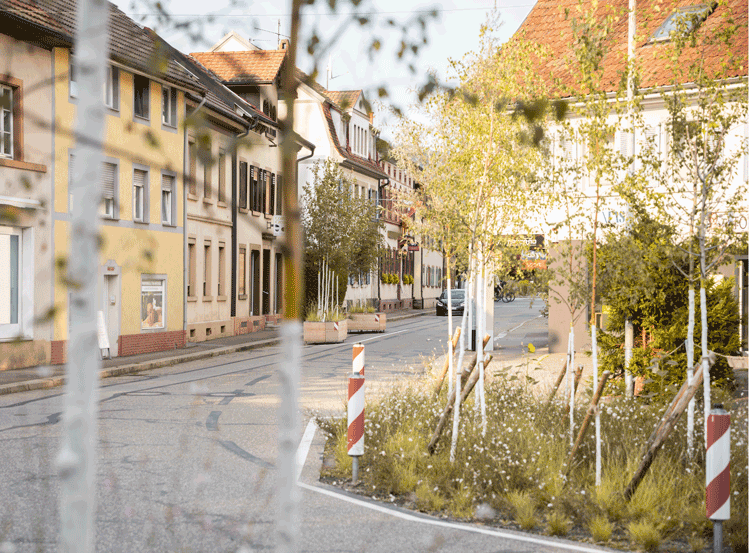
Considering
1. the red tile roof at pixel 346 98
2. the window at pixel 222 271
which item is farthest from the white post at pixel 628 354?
the window at pixel 222 271

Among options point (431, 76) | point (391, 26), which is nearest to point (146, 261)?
point (391, 26)

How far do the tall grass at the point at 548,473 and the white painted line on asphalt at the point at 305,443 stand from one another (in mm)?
335

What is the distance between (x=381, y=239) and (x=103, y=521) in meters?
27.9

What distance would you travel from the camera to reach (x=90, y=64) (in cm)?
108

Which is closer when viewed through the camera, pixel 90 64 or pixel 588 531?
pixel 90 64

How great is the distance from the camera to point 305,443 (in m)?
8.84

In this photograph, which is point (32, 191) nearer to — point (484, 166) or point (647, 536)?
point (647, 536)

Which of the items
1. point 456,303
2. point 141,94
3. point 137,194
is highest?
point 141,94

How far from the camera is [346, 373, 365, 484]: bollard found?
23.5ft

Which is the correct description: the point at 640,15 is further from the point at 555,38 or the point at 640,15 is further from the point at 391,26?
the point at 555,38

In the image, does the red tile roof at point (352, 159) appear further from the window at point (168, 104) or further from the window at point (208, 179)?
the window at point (208, 179)

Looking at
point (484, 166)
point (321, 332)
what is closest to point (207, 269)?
point (321, 332)

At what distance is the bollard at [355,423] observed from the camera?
7.16 m

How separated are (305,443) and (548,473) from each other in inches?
122
